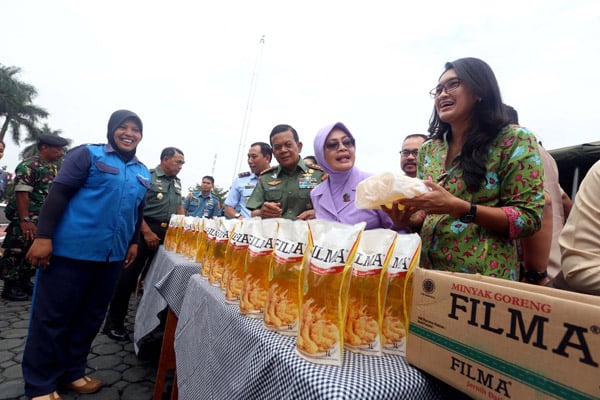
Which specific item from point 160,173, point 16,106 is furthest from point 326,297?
point 16,106

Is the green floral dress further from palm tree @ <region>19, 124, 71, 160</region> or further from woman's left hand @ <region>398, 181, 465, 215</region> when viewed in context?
palm tree @ <region>19, 124, 71, 160</region>

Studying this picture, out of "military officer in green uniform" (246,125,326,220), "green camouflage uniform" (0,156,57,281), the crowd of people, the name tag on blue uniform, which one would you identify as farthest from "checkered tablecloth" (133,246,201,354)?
"green camouflage uniform" (0,156,57,281)

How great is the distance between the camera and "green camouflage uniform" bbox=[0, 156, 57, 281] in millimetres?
3580

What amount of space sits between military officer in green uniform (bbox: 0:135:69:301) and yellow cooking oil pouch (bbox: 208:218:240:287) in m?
3.20

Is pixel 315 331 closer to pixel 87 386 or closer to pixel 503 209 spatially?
pixel 503 209

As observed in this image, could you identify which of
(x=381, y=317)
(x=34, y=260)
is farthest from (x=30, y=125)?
(x=381, y=317)

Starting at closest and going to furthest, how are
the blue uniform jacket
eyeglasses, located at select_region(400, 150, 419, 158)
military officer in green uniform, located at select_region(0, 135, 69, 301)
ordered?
the blue uniform jacket, eyeglasses, located at select_region(400, 150, 419, 158), military officer in green uniform, located at select_region(0, 135, 69, 301)

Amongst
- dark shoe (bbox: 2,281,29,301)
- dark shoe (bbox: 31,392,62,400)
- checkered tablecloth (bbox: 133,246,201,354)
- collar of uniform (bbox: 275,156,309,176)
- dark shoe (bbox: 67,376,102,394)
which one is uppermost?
collar of uniform (bbox: 275,156,309,176)

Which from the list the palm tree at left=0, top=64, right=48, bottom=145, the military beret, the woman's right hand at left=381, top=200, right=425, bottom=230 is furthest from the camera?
the palm tree at left=0, top=64, right=48, bottom=145

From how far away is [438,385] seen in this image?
0.70 meters

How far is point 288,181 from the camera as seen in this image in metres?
2.44

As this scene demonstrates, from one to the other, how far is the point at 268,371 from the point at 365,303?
0.30 metres

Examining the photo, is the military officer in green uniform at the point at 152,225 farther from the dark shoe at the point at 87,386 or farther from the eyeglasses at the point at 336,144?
the eyeglasses at the point at 336,144

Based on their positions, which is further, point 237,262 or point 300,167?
point 300,167
